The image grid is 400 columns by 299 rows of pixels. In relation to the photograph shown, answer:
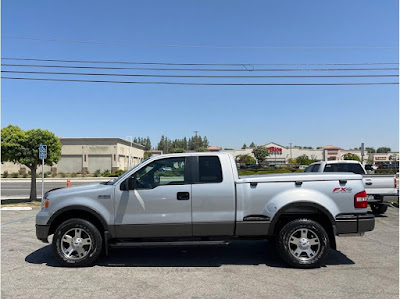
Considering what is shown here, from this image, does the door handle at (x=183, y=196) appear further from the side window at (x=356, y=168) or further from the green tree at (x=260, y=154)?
the green tree at (x=260, y=154)

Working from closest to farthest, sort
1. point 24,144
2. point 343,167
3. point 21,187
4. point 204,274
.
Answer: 1. point 204,274
2. point 343,167
3. point 24,144
4. point 21,187

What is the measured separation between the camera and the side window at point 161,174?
541 cm

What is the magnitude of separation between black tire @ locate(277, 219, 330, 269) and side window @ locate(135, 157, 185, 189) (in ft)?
6.38

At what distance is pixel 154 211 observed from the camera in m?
5.30

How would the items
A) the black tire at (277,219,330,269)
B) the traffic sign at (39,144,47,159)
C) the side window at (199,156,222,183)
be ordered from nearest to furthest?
the black tire at (277,219,330,269), the side window at (199,156,222,183), the traffic sign at (39,144,47,159)

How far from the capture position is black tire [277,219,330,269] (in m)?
5.18

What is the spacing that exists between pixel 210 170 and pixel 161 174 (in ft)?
2.83

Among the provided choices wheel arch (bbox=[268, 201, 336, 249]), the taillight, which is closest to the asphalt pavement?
wheel arch (bbox=[268, 201, 336, 249])

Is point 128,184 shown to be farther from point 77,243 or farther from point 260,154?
point 260,154

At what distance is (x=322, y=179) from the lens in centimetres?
530

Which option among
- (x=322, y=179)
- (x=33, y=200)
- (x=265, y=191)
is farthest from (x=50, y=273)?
(x=33, y=200)

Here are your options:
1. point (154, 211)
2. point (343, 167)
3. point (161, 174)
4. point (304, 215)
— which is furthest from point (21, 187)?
point (304, 215)

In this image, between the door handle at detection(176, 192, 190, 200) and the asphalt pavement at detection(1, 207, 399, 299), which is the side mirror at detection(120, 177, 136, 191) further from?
the asphalt pavement at detection(1, 207, 399, 299)

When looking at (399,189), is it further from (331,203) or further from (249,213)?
(249,213)
